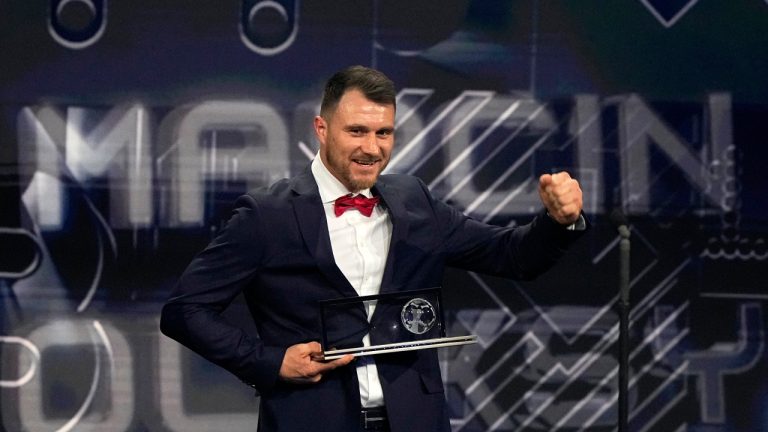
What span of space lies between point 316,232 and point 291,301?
5.8 inches

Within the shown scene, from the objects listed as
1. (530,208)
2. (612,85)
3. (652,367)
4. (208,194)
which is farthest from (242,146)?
(652,367)

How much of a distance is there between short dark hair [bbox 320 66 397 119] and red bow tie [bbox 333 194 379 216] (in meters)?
0.18

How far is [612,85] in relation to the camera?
13.6ft

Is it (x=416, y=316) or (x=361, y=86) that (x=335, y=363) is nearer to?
(x=416, y=316)

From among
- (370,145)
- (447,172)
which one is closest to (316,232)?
(370,145)

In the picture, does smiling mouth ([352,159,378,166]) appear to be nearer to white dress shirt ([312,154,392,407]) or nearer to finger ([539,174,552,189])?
white dress shirt ([312,154,392,407])

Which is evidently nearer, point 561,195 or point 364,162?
point 561,195

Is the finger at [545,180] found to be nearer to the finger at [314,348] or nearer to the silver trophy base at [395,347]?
the silver trophy base at [395,347]

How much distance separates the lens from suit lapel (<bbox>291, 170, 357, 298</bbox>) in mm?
2305

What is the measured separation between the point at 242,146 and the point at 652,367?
5.44 feet

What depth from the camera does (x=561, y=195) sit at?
7.30ft

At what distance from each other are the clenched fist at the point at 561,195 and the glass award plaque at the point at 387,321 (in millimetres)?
283

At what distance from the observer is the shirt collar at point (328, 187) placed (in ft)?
7.93

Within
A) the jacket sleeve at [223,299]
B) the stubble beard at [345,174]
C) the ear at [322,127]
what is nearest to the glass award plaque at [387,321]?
the jacket sleeve at [223,299]
